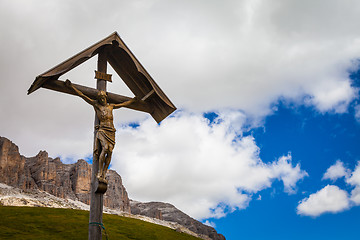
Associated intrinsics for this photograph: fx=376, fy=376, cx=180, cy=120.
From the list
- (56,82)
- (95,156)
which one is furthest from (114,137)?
(56,82)

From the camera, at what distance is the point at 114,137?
9.10 m

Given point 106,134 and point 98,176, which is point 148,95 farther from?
point 98,176

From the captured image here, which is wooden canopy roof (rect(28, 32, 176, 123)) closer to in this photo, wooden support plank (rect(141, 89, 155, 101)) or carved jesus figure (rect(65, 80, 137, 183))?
wooden support plank (rect(141, 89, 155, 101))

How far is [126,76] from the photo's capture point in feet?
35.3

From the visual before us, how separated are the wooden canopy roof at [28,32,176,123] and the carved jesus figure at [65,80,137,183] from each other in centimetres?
35

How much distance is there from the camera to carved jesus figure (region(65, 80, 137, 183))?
29.1 ft

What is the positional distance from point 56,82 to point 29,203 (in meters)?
198

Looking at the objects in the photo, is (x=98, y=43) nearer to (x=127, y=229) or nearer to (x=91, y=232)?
(x=91, y=232)

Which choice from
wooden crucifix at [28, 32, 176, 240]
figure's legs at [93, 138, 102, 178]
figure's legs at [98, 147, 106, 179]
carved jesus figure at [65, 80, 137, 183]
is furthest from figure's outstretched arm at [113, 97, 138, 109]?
figure's legs at [98, 147, 106, 179]

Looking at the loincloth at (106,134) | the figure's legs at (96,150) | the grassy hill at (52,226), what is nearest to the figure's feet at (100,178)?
the figure's legs at (96,150)

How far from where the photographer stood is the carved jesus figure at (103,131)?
8.87 m

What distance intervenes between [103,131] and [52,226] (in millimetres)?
51227

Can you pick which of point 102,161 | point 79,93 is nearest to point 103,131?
point 102,161

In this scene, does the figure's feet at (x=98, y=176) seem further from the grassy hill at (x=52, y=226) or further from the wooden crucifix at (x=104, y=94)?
the grassy hill at (x=52, y=226)
